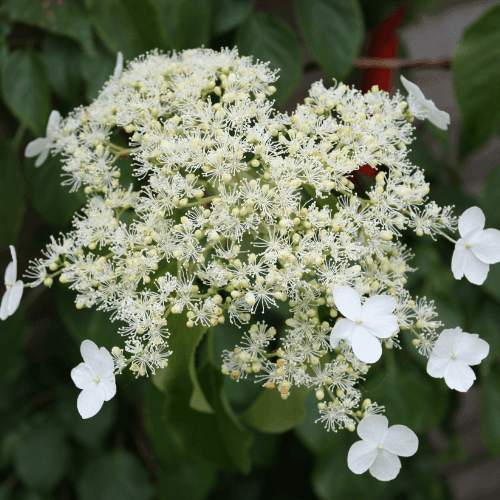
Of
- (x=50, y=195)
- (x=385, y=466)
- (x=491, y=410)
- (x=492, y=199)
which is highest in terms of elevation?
(x=50, y=195)

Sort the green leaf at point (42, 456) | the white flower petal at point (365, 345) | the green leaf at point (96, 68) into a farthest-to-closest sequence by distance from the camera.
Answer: the green leaf at point (42, 456), the green leaf at point (96, 68), the white flower petal at point (365, 345)

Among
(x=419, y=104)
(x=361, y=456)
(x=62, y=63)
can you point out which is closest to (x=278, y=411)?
(x=361, y=456)

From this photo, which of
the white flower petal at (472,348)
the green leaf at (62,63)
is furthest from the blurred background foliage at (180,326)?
the white flower petal at (472,348)

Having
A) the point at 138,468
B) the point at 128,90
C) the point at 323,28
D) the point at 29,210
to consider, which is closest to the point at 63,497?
the point at 138,468

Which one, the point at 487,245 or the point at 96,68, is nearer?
the point at 487,245

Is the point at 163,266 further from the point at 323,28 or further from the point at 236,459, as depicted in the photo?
the point at 323,28

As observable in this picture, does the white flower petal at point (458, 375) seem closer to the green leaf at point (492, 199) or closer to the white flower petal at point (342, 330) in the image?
the white flower petal at point (342, 330)

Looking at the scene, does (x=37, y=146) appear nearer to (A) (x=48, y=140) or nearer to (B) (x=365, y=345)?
(A) (x=48, y=140)
